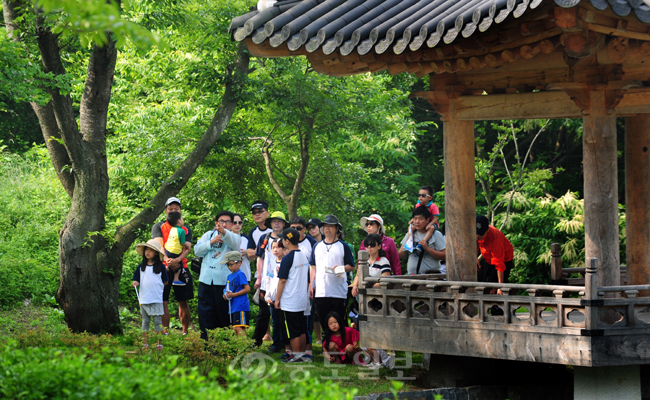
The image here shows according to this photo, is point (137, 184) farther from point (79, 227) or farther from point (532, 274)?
point (532, 274)

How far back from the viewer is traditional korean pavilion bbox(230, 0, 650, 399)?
269 inches

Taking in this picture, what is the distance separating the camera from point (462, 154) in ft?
27.9

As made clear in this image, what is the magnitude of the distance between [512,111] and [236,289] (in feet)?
15.2

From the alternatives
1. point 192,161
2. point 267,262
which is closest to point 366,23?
point 267,262

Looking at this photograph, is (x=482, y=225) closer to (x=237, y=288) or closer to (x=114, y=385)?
(x=237, y=288)

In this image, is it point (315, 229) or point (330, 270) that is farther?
point (315, 229)

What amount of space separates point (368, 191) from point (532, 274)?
7.33 m

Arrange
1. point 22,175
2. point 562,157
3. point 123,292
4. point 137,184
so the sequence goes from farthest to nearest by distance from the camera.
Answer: point 562,157 → point 22,175 → point 137,184 → point 123,292

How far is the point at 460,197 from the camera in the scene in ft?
28.1

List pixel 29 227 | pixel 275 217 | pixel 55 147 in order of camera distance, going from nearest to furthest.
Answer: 1. pixel 275 217
2. pixel 55 147
3. pixel 29 227

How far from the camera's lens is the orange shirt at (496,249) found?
32.5 ft

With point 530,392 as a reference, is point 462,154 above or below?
above

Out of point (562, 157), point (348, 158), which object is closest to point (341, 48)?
point (348, 158)

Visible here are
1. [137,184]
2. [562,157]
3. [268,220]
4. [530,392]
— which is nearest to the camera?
[530,392]
